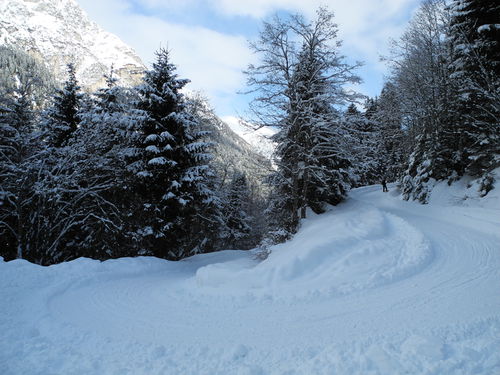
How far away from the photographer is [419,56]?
19.4m

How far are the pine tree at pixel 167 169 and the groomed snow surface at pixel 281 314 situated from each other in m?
3.62

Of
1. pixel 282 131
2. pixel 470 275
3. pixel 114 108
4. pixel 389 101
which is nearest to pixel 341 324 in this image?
pixel 470 275

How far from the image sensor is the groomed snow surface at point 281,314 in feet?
10.5

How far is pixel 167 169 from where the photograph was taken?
1156 cm


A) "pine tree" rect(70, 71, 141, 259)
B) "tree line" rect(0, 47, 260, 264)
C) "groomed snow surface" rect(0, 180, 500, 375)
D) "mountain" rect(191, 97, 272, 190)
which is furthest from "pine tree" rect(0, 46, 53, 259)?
"mountain" rect(191, 97, 272, 190)

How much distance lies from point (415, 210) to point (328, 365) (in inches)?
543

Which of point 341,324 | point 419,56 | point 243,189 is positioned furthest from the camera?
point 243,189

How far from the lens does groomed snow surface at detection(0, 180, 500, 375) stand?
321 cm

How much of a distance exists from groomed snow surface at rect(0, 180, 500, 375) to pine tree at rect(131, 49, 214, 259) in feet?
11.9

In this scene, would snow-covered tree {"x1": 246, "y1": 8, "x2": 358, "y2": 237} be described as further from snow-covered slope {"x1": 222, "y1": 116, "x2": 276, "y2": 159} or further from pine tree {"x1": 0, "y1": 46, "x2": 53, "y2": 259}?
pine tree {"x1": 0, "y1": 46, "x2": 53, "y2": 259}

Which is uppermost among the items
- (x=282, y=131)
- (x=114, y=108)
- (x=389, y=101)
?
(x=389, y=101)

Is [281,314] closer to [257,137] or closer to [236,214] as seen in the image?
[257,137]

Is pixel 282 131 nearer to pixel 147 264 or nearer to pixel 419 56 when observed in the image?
pixel 147 264

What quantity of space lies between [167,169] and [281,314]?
854 centimetres
